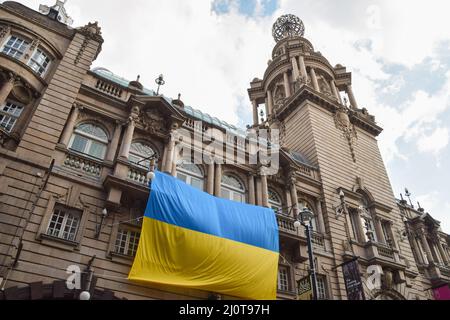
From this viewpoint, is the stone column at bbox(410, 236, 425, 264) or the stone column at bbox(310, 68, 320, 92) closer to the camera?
the stone column at bbox(410, 236, 425, 264)

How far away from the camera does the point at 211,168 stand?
21109mm

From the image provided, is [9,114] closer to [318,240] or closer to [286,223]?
[286,223]

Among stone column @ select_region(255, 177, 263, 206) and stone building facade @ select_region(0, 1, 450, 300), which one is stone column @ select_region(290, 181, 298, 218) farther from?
stone column @ select_region(255, 177, 263, 206)

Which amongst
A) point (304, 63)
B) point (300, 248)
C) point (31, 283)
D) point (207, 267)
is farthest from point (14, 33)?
point (304, 63)

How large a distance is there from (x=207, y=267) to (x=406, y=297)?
51.6ft

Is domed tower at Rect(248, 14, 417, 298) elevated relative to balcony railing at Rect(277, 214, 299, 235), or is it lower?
elevated

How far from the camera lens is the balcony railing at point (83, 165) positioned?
16.4 metres

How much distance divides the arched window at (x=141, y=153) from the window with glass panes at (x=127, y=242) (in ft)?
12.8

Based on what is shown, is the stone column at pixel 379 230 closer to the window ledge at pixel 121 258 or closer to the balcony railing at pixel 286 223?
the balcony railing at pixel 286 223

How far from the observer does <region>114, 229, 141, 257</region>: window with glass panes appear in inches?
610

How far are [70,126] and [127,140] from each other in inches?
114

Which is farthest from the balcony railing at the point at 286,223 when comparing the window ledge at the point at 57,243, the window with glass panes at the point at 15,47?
the window with glass panes at the point at 15,47

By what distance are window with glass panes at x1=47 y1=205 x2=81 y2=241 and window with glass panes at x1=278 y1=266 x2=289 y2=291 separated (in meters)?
11.1

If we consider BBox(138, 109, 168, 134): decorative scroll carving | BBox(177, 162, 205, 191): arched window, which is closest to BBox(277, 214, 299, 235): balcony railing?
BBox(177, 162, 205, 191): arched window
